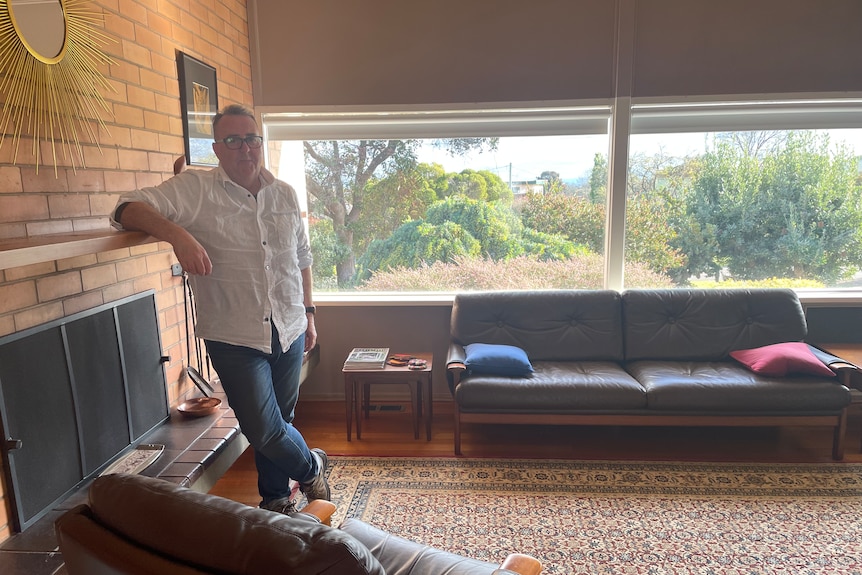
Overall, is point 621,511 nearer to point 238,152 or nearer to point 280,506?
point 280,506

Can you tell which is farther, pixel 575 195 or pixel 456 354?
pixel 575 195

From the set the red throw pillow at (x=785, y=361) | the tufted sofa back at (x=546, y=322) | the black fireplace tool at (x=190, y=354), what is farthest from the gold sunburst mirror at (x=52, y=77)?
the red throw pillow at (x=785, y=361)

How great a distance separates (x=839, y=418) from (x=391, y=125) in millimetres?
3037

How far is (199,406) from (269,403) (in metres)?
0.65

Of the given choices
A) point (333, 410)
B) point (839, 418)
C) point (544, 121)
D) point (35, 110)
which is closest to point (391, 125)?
point (544, 121)

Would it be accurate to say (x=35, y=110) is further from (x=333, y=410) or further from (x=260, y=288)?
(x=333, y=410)

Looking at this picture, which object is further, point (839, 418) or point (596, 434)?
point (596, 434)

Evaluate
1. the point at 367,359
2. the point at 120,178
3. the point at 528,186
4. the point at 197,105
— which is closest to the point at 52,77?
the point at 120,178

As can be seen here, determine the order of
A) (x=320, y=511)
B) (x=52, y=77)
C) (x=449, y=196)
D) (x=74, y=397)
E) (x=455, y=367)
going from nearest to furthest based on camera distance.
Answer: (x=320, y=511), (x=52, y=77), (x=74, y=397), (x=455, y=367), (x=449, y=196)

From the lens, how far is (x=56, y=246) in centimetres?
138

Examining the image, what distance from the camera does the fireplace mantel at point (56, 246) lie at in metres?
1.26

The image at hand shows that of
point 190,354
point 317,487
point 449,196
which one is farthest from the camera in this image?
point 449,196

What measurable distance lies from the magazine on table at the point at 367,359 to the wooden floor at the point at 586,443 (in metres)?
0.44

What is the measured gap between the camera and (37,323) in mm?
1686
